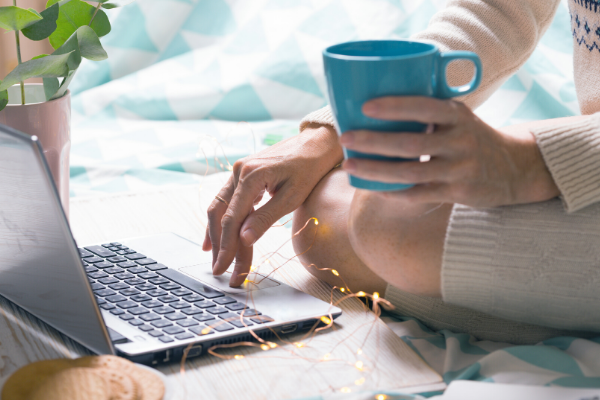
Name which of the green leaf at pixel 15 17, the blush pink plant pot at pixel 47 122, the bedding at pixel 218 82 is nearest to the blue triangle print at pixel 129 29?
the bedding at pixel 218 82

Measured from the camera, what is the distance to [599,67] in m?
0.82

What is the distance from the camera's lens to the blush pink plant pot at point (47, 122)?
0.79 meters

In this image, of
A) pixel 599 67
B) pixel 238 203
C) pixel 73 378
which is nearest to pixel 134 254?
pixel 238 203

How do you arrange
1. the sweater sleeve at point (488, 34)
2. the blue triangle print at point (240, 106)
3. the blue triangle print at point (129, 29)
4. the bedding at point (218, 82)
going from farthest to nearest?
the blue triangle print at point (129, 29), the blue triangle print at point (240, 106), the bedding at point (218, 82), the sweater sleeve at point (488, 34)

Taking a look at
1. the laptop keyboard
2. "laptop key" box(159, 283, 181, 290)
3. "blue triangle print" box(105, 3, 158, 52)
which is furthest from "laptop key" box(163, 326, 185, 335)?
"blue triangle print" box(105, 3, 158, 52)

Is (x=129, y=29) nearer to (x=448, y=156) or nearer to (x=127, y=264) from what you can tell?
(x=127, y=264)

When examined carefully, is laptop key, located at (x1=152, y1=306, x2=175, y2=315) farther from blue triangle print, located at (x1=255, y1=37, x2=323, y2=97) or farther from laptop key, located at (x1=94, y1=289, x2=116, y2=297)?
blue triangle print, located at (x1=255, y1=37, x2=323, y2=97)

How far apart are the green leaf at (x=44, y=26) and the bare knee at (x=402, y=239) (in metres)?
0.49

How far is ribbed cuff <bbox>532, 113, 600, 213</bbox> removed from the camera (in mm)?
554

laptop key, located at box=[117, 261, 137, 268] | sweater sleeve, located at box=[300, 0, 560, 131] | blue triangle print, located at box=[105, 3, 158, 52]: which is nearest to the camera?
laptop key, located at box=[117, 261, 137, 268]

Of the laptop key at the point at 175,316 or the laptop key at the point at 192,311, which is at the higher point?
the laptop key at the point at 175,316

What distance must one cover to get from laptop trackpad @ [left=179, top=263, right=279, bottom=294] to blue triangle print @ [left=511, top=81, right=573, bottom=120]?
1.23m

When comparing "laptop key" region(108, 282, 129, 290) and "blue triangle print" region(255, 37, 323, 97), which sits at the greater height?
"blue triangle print" region(255, 37, 323, 97)

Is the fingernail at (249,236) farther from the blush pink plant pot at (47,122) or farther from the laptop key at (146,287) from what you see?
the blush pink plant pot at (47,122)
